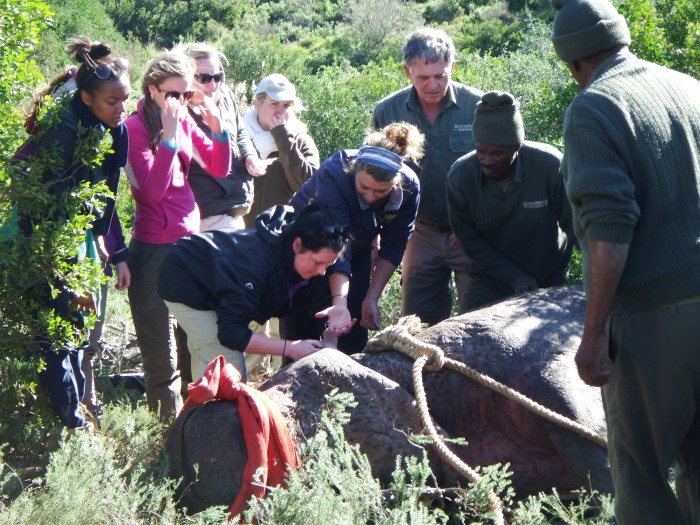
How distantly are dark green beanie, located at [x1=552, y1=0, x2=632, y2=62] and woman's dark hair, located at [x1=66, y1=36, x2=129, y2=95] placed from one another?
8.17 ft

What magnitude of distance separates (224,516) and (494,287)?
2517mm

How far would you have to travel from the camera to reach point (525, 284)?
567 centimetres

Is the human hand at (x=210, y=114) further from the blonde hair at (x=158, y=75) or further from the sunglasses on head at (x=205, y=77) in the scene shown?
the blonde hair at (x=158, y=75)

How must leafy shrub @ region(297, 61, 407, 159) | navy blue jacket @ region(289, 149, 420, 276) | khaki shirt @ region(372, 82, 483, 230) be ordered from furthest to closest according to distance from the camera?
leafy shrub @ region(297, 61, 407, 159), khaki shirt @ region(372, 82, 483, 230), navy blue jacket @ region(289, 149, 420, 276)

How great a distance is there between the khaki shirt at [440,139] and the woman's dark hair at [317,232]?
154 cm

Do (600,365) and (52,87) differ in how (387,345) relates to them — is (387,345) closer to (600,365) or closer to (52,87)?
(600,365)

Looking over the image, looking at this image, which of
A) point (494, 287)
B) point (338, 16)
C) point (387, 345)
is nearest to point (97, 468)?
point (387, 345)

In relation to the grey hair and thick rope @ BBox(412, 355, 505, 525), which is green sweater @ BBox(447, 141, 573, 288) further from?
thick rope @ BBox(412, 355, 505, 525)

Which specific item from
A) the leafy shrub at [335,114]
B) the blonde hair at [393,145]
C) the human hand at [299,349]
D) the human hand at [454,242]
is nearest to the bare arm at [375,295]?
the human hand at [454,242]

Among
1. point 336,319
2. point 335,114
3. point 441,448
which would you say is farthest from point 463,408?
point 335,114

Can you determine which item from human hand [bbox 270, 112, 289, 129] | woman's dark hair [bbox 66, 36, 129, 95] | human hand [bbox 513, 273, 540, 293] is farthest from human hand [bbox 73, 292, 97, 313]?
human hand [bbox 513, 273, 540, 293]

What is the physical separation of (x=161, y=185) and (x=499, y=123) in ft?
6.39

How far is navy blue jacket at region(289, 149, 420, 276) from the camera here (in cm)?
555

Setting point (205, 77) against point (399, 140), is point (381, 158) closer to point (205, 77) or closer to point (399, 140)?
point (399, 140)
